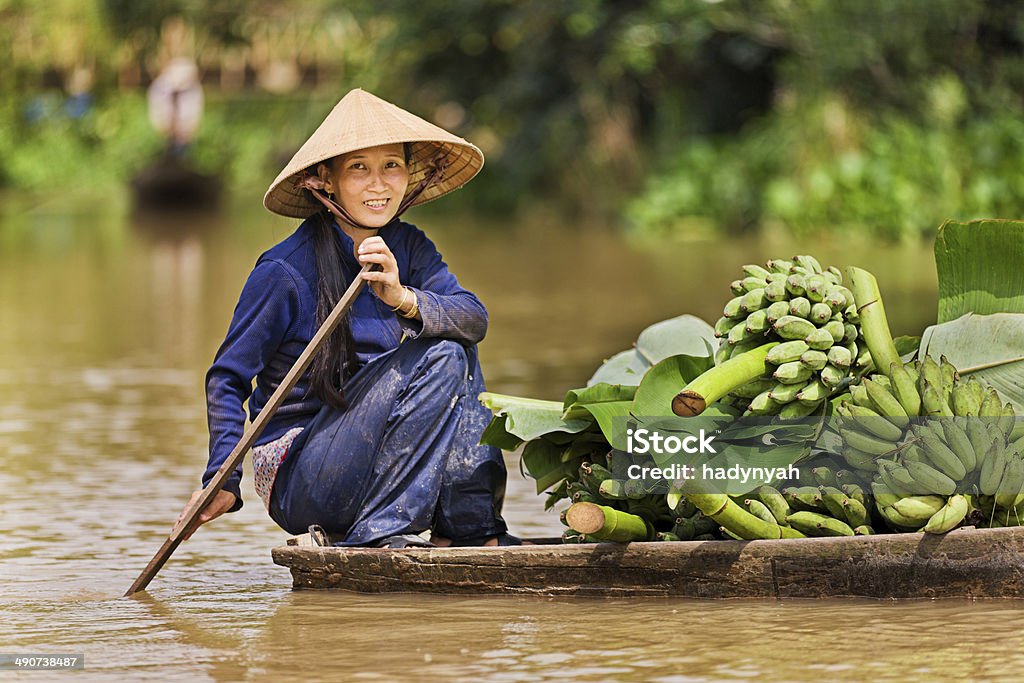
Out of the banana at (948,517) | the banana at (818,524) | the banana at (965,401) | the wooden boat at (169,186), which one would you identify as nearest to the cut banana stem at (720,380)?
the banana at (818,524)

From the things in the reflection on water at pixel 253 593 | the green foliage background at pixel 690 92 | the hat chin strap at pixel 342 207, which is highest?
the green foliage background at pixel 690 92

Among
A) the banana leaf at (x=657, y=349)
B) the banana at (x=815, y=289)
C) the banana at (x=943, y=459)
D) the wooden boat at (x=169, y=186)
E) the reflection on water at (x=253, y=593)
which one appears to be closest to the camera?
the reflection on water at (x=253, y=593)

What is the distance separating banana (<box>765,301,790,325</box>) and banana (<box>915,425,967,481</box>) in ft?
1.48

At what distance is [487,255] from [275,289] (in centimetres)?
1280

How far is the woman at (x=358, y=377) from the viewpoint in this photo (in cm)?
467

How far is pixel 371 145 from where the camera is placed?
459 cm

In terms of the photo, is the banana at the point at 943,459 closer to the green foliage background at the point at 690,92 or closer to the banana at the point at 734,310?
the banana at the point at 734,310

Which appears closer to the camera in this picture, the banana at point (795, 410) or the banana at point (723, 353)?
the banana at point (795, 410)

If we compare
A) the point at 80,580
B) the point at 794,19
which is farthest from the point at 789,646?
the point at 794,19

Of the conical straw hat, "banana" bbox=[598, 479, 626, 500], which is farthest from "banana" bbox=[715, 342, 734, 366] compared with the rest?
the conical straw hat

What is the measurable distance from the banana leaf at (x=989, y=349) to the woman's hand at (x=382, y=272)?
1323 mm

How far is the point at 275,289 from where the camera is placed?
4680 mm

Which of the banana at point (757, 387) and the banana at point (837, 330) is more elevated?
the banana at point (837, 330)

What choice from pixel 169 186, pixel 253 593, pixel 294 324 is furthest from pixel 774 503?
pixel 169 186
